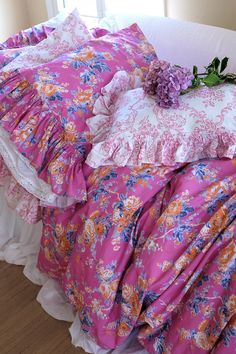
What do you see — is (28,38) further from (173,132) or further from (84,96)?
(173,132)

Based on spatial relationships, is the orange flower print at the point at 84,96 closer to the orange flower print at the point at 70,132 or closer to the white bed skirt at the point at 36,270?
the orange flower print at the point at 70,132

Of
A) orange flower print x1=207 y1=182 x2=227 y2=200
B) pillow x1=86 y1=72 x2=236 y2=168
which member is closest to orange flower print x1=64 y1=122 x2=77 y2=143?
pillow x1=86 y1=72 x2=236 y2=168

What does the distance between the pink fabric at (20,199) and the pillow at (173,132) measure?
1.21ft

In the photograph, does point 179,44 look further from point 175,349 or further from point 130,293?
point 175,349

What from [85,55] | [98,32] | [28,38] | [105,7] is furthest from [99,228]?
[105,7]

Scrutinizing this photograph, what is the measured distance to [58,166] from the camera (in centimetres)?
144

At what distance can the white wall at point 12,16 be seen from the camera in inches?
115

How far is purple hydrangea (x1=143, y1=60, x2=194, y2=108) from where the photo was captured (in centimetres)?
128

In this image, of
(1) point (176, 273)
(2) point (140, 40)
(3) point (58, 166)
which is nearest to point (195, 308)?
(1) point (176, 273)

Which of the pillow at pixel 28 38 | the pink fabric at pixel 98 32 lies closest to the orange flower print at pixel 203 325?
the pink fabric at pixel 98 32

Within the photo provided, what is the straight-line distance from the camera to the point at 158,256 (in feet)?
3.85

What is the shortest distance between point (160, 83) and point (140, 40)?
0.52 meters

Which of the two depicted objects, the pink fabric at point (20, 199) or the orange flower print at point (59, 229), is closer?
the orange flower print at point (59, 229)

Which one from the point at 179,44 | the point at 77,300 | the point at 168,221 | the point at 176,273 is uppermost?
the point at 179,44
